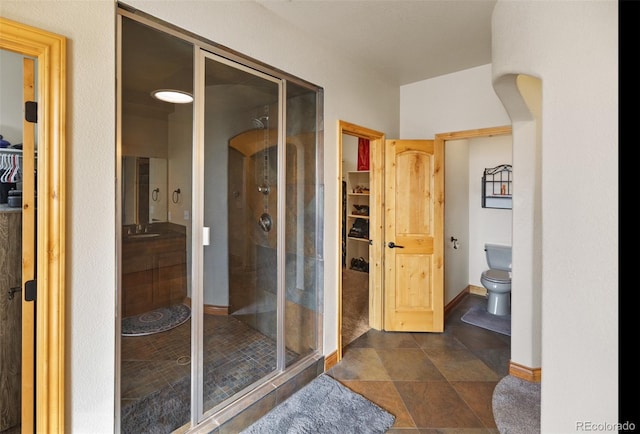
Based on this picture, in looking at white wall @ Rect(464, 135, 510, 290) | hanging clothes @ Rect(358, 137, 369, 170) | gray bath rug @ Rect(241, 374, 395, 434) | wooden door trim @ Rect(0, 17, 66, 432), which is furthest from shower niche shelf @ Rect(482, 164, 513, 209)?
wooden door trim @ Rect(0, 17, 66, 432)

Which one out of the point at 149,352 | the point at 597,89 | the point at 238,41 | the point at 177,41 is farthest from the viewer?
the point at 149,352

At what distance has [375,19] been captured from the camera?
2.21 metres

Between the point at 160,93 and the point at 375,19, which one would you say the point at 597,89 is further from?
the point at 160,93

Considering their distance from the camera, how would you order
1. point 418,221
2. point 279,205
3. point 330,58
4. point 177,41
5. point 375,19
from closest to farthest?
point 177,41, point 375,19, point 279,205, point 330,58, point 418,221

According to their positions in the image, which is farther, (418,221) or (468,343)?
(418,221)

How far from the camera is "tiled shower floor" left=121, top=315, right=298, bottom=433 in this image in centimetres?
173

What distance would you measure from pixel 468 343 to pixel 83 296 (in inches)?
126

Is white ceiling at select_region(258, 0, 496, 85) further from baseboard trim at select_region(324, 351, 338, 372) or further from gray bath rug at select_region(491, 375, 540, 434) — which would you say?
gray bath rug at select_region(491, 375, 540, 434)

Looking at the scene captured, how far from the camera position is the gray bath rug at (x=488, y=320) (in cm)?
329

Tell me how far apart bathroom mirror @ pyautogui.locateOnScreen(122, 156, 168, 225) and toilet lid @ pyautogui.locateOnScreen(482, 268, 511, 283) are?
3644mm

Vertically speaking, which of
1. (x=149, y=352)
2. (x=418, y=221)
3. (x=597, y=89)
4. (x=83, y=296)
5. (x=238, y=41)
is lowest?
(x=149, y=352)

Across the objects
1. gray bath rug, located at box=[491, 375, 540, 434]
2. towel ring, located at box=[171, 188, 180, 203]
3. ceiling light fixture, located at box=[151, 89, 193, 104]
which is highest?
ceiling light fixture, located at box=[151, 89, 193, 104]

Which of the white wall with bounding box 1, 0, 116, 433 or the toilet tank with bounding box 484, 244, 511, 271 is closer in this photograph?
the white wall with bounding box 1, 0, 116, 433
